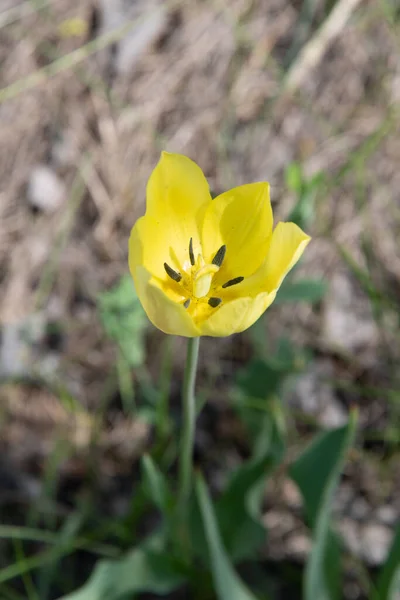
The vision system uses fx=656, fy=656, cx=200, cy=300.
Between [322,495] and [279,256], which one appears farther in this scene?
[322,495]

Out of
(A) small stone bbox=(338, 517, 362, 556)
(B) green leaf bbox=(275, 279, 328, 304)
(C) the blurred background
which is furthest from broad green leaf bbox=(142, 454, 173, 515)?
(A) small stone bbox=(338, 517, 362, 556)

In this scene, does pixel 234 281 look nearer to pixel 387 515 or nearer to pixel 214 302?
pixel 214 302

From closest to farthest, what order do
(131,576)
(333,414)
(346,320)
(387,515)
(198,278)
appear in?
1. (198,278)
2. (131,576)
3. (387,515)
4. (333,414)
5. (346,320)

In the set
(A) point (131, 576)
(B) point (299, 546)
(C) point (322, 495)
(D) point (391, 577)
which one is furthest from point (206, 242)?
(B) point (299, 546)

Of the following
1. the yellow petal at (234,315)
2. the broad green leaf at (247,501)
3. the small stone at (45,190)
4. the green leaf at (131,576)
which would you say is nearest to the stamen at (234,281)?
the yellow petal at (234,315)

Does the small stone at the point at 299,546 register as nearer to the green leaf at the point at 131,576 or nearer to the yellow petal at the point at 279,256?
the green leaf at the point at 131,576

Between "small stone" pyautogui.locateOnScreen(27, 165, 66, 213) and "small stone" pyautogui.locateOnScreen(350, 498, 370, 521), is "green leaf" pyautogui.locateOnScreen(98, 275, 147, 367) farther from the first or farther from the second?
"small stone" pyautogui.locateOnScreen(350, 498, 370, 521)

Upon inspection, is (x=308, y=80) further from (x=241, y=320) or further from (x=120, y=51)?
(x=241, y=320)

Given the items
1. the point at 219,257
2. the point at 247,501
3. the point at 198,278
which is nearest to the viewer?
the point at 198,278

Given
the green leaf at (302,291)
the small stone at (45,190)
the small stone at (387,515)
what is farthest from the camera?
the small stone at (45,190)
